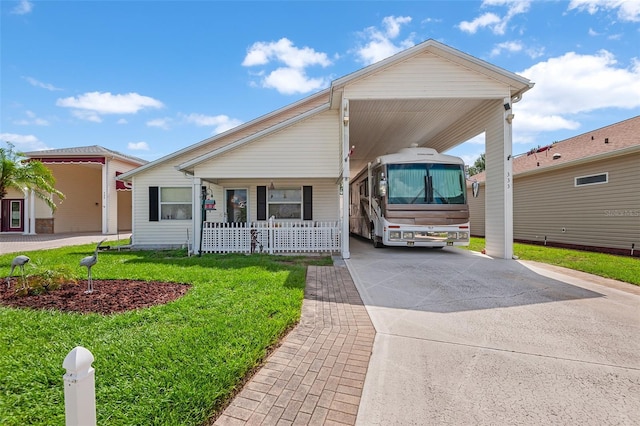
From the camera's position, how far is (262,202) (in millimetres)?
12195

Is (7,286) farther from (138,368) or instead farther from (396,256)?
(396,256)

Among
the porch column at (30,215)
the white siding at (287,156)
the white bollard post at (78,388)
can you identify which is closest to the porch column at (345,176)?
the white siding at (287,156)

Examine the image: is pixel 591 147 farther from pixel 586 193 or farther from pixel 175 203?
pixel 175 203

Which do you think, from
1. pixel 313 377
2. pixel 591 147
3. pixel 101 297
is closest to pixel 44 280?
pixel 101 297

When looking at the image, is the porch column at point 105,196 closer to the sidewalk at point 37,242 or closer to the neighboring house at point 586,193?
the sidewalk at point 37,242

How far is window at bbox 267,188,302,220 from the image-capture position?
1233 cm

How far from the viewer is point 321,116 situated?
34.4ft

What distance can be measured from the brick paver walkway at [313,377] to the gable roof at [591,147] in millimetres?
8838

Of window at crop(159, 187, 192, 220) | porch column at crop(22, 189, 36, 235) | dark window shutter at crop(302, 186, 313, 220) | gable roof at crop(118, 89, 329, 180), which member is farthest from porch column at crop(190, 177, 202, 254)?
porch column at crop(22, 189, 36, 235)

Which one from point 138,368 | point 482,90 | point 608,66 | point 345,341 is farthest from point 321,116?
point 608,66

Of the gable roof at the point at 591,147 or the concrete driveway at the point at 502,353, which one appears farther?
the gable roof at the point at 591,147

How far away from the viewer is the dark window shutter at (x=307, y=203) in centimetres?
1213

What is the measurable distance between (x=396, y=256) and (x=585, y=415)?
724 centimetres

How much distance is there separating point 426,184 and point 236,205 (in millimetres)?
7663
